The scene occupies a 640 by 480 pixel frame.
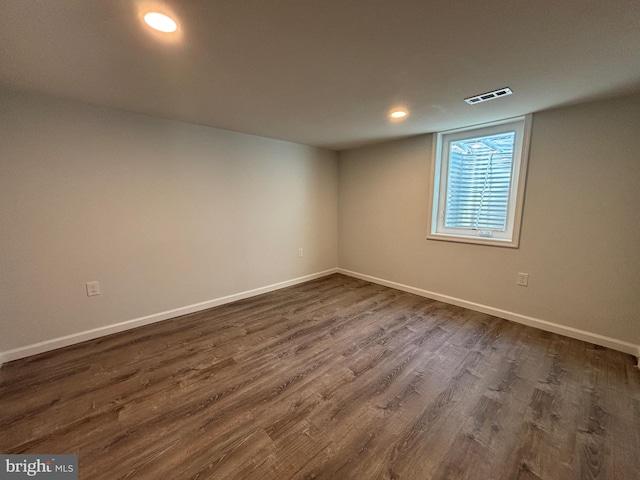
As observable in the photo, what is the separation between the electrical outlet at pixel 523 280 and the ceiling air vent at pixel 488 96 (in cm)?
175

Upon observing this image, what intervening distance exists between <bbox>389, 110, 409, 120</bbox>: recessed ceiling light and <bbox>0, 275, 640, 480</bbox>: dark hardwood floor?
2115 mm

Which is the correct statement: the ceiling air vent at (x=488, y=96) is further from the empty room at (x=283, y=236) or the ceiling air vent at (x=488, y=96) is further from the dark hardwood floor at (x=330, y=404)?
the dark hardwood floor at (x=330, y=404)

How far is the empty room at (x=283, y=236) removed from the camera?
125 centimetres

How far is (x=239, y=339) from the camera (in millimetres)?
2365

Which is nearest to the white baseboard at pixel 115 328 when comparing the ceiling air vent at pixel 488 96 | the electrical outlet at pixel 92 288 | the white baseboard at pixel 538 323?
the electrical outlet at pixel 92 288

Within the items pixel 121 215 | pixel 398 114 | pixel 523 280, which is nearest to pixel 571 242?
pixel 523 280

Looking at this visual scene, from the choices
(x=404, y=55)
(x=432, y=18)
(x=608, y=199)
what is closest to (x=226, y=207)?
(x=404, y=55)

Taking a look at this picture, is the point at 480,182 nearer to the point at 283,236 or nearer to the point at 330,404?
the point at 283,236

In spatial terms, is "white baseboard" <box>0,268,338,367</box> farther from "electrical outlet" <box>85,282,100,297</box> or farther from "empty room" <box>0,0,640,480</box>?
"electrical outlet" <box>85,282,100,297</box>

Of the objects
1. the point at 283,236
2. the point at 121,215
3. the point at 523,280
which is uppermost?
the point at 121,215

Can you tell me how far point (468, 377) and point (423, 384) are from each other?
365 millimetres

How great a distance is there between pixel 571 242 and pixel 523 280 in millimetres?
533

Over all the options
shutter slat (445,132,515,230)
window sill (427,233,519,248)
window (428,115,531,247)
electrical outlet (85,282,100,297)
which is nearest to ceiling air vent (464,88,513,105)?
window (428,115,531,247)

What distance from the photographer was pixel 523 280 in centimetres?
262
